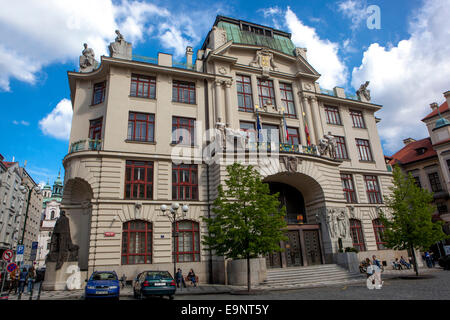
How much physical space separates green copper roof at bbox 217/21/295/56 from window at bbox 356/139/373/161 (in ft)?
42.8

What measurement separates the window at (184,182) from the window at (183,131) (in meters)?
2.24

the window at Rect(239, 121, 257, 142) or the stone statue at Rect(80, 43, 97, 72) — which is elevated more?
the stone statue at Rect(80, 43, 97, 72)

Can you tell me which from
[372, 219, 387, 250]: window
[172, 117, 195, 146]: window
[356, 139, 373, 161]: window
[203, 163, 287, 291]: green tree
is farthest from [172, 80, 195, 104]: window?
[372, 219, 387, 250]: window

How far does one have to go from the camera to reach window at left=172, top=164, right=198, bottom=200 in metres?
25.4

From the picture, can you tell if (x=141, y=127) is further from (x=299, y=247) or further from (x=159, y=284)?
(x=299, y=247)

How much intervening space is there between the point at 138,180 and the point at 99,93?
931 centimetres

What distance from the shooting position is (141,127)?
2625 cm

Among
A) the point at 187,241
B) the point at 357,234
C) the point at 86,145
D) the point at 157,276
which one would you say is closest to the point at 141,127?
the point at 86,145

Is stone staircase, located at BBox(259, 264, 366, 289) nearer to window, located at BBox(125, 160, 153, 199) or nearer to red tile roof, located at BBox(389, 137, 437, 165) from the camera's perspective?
window, located at BBox(125, 160, 153, 199)

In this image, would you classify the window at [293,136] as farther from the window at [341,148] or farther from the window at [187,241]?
the window at [187,241]
